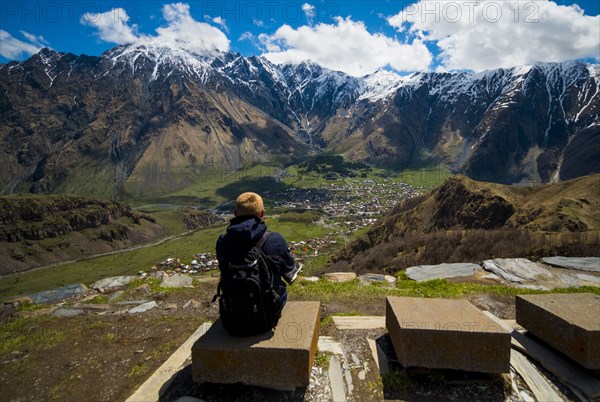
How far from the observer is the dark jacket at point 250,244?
557 centimetres

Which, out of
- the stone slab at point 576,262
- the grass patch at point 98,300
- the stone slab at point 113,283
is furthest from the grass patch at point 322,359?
the stone slab at point 576,262

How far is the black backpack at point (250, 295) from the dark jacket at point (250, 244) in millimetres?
118

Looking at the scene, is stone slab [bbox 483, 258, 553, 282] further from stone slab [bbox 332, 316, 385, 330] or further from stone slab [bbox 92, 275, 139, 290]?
stone slab [bbox 92, 275, 139, 290]

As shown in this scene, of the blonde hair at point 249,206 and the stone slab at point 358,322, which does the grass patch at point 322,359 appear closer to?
the stone slab at point 358,322

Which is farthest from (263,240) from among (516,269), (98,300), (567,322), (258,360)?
(516,269)

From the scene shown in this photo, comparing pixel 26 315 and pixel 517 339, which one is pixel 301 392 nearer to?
pixel 517 339

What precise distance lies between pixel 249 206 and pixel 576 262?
1564cm

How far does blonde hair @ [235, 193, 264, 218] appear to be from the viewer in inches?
243

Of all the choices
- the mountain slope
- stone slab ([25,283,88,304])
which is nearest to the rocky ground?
stone slab ([25,283,88,304])

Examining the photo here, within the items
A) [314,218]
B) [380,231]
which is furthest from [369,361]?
[314,218]

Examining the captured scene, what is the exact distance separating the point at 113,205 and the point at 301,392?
211735 mm

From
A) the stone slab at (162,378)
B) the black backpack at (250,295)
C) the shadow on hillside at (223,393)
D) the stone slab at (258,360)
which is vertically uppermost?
the black backpack at (250,295)

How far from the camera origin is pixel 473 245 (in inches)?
853

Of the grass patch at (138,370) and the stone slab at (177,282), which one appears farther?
the stone slab at (177,282)
